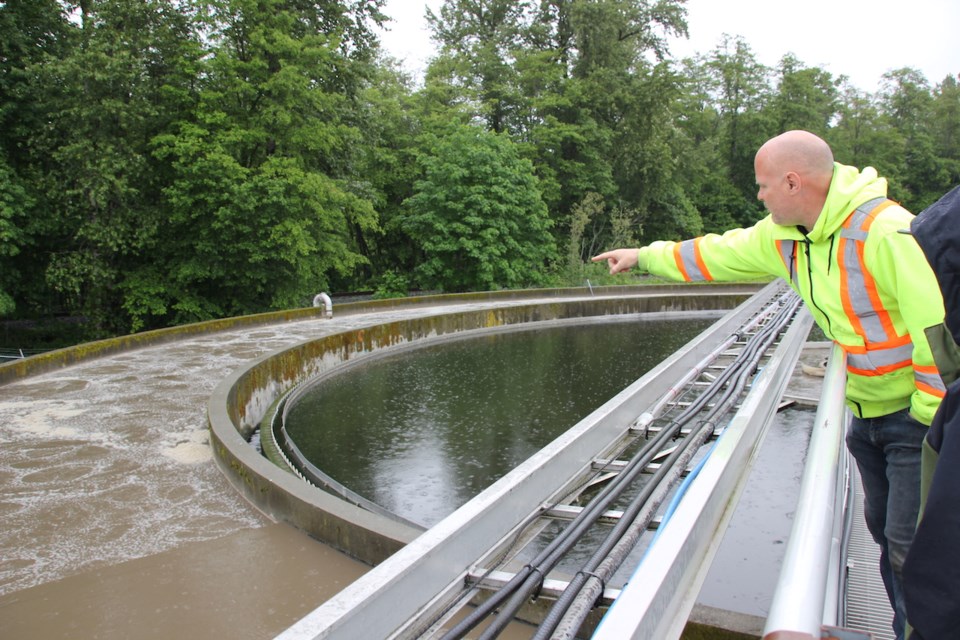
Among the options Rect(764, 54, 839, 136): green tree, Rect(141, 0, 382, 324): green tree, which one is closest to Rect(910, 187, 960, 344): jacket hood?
Rect(141, 0, 382, 324): green tree

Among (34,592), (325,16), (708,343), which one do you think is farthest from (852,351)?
(325,16)

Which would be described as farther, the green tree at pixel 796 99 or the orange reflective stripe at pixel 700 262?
the green tree at pixel 796 99

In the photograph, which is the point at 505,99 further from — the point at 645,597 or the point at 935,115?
the point at 935,115

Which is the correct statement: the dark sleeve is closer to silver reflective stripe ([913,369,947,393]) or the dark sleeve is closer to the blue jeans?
silver reflective stripe ([913,369,947,393])

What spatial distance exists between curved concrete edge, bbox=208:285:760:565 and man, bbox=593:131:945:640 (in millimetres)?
2343

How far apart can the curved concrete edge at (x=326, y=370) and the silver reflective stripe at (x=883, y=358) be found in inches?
94.5

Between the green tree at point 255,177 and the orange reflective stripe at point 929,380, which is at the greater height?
the green tree at point 255,177

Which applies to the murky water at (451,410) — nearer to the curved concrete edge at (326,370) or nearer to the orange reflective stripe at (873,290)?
the curved concrete edge at (326,370)

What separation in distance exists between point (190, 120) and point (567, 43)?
64.4ft

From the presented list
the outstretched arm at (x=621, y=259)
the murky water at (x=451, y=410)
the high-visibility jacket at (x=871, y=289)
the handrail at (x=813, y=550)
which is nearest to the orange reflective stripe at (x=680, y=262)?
the outstretched arm at (x=621, y=259)

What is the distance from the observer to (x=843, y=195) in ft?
6.08

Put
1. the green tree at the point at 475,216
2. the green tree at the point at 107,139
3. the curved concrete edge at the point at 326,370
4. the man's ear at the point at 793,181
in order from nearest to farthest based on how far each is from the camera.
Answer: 1. the man's ear at the point at 793,181
2. the curved concrete edge at the point at 326,370
3. the green tree at the point at 107,139
4. the green tree at the point at 475,216

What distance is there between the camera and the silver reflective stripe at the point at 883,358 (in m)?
1.87

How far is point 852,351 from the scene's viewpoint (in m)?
1.97
